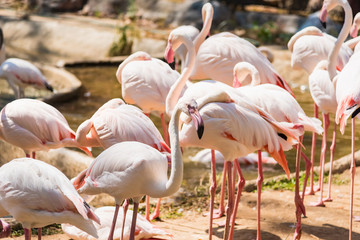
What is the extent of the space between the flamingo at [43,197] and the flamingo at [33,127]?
3.43ft

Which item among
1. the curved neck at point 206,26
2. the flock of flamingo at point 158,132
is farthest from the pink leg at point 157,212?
the curved neck at point 206,26

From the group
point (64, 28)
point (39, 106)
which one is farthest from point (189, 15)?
point (39, 106)

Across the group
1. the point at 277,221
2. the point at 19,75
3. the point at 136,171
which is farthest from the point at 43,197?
the point at 19,75

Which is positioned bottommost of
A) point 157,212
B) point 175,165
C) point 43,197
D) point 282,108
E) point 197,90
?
point 157,212

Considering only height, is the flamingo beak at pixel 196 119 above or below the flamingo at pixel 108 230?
above

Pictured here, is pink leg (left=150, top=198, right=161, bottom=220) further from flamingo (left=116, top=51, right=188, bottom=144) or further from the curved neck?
the curved neck

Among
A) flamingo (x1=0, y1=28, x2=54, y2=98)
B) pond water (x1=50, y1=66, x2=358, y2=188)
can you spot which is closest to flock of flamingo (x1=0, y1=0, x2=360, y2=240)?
pond water (x1=50, y1=66, x2=358, y2=188)

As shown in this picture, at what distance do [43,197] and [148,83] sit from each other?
2.00 metres

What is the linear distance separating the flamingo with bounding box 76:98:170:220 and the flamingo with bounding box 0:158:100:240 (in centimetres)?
89

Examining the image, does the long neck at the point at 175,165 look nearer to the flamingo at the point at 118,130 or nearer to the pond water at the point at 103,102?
the flamingo at the point at 118,130

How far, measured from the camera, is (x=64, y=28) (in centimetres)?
1353

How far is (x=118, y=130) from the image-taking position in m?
4.29

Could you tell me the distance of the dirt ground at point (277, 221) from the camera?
4512 millimetres

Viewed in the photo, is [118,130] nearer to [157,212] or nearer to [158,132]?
[158,132]
